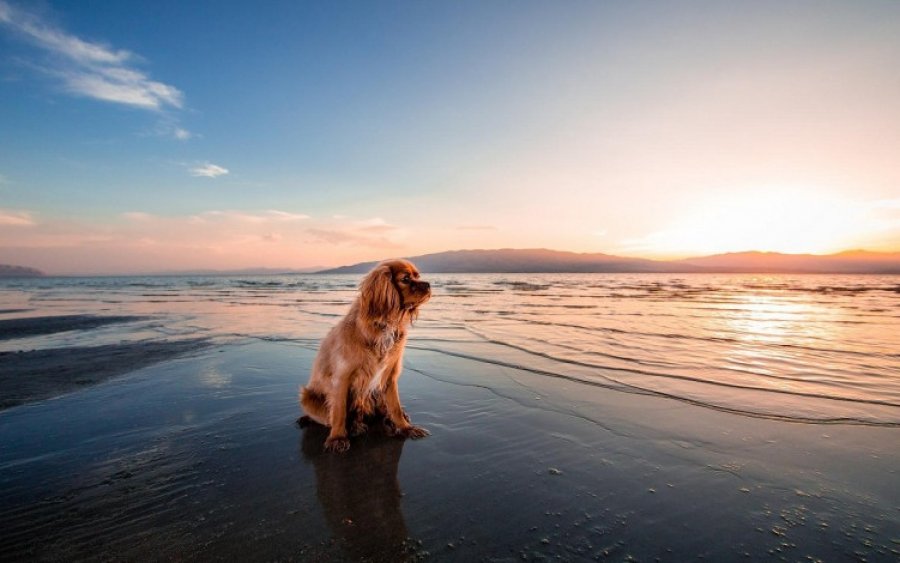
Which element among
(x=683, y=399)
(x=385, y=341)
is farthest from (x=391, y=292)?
(x=683, y=399)

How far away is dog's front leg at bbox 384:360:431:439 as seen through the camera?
13.9ft

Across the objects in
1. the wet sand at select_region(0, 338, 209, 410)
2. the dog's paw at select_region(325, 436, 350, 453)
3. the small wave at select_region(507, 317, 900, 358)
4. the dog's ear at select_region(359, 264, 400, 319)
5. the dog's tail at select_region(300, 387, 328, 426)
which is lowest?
the small wave at select_region(507, 317, 900, 358)

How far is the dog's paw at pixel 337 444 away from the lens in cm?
387

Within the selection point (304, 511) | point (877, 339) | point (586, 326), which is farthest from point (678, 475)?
point (877, 339)

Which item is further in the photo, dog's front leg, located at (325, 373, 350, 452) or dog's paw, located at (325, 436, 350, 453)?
dog's front leg, located at (325, 373, 350, 452)

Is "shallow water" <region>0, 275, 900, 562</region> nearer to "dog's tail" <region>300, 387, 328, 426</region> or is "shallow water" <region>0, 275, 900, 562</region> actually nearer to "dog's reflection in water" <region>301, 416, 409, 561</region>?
"dog's reflection in water" <region>301, 416, 409, 561</region>

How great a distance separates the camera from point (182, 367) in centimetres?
712

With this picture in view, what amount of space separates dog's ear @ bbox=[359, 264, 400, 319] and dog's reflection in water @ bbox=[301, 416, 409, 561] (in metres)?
1.39

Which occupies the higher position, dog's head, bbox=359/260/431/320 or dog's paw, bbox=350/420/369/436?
dog's head, bbox=359/260/431/320

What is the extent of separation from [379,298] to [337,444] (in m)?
1.58

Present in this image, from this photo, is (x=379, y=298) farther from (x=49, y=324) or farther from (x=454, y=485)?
(x=49, y=324)

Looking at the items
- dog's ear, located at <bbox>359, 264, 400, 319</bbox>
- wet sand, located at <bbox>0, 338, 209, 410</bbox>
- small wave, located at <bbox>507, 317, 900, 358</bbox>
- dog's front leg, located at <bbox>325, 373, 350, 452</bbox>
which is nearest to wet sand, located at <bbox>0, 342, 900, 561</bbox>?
dog's front leg, located at <bbox>325, 373, 350, 452</bbox>

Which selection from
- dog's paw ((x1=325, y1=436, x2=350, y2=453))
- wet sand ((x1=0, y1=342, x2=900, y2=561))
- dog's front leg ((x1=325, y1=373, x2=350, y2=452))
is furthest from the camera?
dog's front leg ((x1=325, y1=373, x2=350, y2=452))

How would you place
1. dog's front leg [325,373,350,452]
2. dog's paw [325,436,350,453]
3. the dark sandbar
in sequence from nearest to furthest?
dog's paw [325,436,350,453], dog's front leg [325,373,350,452], the dark sandbar
